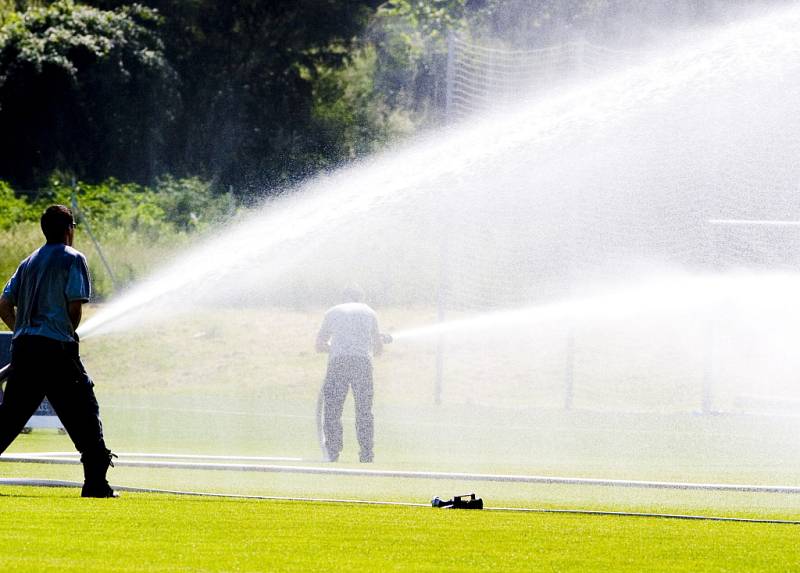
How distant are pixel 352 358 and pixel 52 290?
638 cm

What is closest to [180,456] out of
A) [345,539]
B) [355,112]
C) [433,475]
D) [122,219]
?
[433,475]

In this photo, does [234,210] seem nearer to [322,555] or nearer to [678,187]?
[678,187]

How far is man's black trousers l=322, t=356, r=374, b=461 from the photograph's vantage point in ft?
52.0

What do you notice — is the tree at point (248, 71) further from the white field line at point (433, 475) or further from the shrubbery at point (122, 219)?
the white field line at point (433, 475)

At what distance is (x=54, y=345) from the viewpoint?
32.9ft

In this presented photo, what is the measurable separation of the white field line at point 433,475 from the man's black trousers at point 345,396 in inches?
62.5

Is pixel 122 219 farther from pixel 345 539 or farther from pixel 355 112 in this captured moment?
pixel 345 539

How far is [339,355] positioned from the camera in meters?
16.2

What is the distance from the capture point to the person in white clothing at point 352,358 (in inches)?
629

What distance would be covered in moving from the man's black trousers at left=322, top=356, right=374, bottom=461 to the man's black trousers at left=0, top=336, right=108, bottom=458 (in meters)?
5.80

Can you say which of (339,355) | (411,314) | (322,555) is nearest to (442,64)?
(411,314)

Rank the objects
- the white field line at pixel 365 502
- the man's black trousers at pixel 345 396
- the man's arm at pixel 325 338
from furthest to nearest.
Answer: the man's arm at pixel 325 338
the man's black trousers at pixel 345 396
the white field line at pixel 365 502

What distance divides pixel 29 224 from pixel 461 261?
11870mm

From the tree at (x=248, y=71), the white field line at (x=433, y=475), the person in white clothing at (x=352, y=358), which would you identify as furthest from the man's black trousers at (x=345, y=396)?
the tree at (x=248, y=71)
